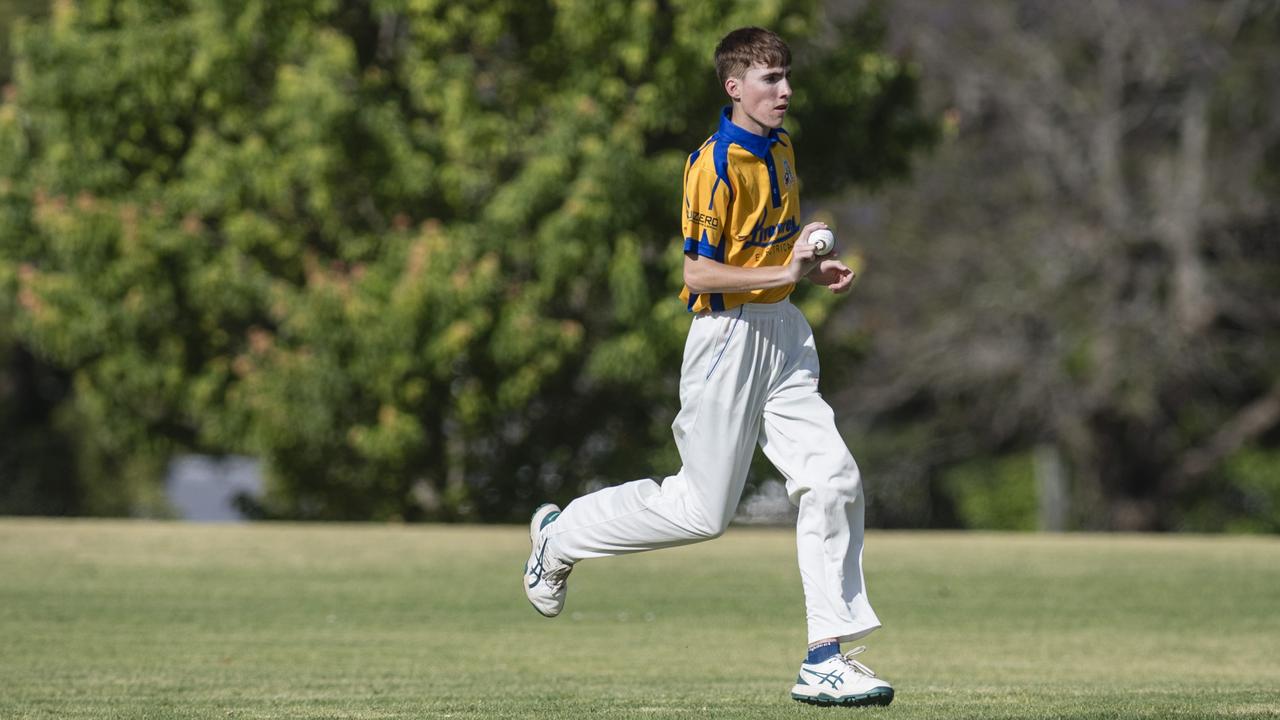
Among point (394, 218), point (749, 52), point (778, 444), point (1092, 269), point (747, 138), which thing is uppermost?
point (749, 52)

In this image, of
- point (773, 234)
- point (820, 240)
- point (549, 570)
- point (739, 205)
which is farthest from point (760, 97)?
point (549, 570)

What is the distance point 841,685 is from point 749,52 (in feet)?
7.25

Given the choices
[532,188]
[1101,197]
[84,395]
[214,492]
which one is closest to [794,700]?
[532,188]

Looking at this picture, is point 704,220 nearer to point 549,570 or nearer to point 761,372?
point 761,372

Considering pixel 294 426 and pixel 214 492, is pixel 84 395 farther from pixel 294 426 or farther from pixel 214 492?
pixel 214 492

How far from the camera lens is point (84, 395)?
21562mm

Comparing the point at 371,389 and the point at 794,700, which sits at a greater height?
the point at 794,700

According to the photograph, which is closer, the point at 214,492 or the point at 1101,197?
the point at 1101,197

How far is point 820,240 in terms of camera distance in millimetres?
6270

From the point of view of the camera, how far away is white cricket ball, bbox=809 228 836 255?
6262 mm

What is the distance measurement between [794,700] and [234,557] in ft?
28.2

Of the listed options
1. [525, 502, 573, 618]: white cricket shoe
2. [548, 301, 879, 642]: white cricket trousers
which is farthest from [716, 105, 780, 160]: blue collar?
[525, 502, 573, 618]: white cricket shoe

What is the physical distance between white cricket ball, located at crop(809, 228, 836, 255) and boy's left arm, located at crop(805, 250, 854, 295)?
17 centimetres

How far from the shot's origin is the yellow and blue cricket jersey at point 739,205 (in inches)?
258
